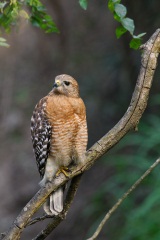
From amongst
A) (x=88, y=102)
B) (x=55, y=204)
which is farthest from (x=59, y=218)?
(x=88, y=102)

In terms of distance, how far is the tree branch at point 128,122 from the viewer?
288cm

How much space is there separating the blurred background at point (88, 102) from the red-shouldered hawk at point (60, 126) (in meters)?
1.75

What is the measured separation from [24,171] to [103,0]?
276cm

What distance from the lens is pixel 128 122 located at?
2.95m

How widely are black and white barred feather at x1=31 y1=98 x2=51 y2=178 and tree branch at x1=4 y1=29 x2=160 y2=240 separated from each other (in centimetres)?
89

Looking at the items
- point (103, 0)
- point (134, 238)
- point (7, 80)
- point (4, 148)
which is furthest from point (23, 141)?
point (134, 238)

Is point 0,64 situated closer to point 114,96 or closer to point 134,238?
point 114,96

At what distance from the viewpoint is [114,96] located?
7.96 metres

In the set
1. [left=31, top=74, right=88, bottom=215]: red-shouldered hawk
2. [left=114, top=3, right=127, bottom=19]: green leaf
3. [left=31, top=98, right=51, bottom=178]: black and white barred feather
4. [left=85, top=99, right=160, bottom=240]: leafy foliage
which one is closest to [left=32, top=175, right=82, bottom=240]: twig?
[left=31, top=74, right=88, bottom=215]: red-shouldered hawk

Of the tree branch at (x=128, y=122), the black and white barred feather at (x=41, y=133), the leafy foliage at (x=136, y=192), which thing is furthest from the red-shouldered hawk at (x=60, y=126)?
the leafy foliage at (x=136, y=192)

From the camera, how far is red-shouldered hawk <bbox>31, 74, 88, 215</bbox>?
12.7 feet

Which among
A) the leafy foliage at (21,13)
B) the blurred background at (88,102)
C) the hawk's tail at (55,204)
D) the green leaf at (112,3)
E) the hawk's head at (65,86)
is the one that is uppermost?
the green leaf at (112,3)

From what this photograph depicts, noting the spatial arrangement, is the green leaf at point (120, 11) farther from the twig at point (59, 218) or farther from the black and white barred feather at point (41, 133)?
the black and white barred feather at point (41, 133)

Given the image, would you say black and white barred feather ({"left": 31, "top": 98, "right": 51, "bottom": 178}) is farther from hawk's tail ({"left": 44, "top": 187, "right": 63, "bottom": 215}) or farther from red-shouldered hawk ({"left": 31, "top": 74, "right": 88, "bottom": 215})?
hawk's tail ({"left": 44, "top": 187, "right": 63, "bottom": 215})
